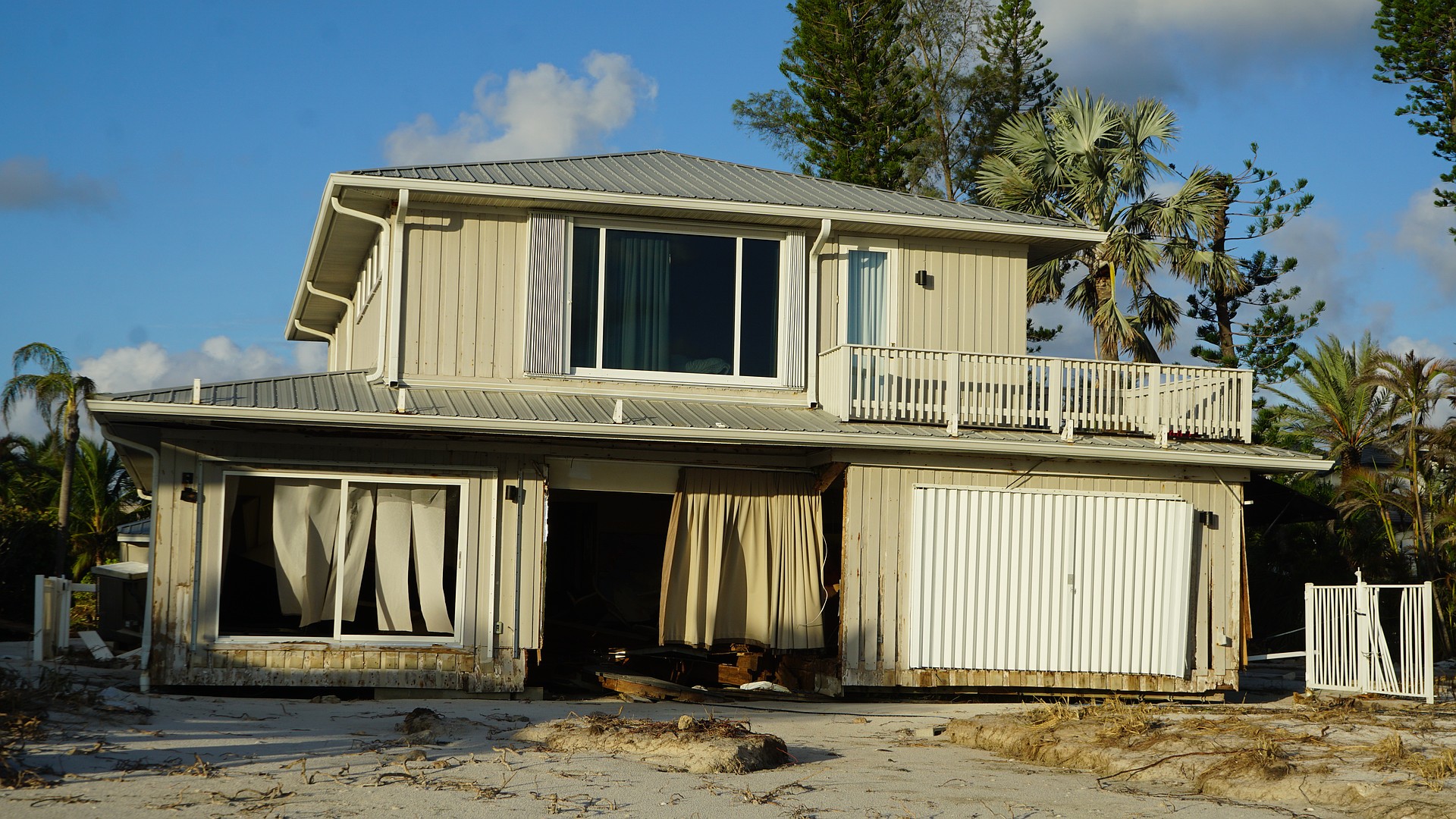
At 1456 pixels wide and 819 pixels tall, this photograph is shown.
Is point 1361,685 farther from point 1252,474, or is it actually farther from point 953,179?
point 953,179

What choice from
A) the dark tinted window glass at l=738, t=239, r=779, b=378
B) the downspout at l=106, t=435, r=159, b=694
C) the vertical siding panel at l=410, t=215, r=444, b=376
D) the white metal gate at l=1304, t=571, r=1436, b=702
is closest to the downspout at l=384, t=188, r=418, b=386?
the vertical siding panel at l=410, t=215, r=444, b=376

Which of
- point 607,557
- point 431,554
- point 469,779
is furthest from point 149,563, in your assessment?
point 607,557

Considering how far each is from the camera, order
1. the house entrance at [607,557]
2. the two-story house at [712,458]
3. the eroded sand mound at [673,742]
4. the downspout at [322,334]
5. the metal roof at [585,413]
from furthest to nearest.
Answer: the downspout at [322,334], the house entrance at [607,557], the two-story house at [712,458], the metal roof at [585,413], the eroded sand mound at [673,742]

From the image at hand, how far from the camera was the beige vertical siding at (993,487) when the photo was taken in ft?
42.3

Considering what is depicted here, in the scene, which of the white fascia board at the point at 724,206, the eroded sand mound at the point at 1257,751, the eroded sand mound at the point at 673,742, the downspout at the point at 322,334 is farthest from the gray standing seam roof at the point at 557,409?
the downspout at the point at 322,334

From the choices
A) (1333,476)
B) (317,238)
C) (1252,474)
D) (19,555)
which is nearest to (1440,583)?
(1252,474)

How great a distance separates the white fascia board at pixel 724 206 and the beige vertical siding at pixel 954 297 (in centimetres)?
38

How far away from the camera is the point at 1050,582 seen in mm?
13305

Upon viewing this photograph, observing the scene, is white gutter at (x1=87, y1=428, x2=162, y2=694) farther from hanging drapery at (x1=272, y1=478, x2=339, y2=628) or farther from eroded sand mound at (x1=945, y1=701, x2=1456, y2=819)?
eroded sand mound at (x1=945, y1=701, x2=1456, y2=819)

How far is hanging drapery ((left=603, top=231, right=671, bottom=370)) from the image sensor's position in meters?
13.7

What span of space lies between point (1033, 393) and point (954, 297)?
5.20 ft

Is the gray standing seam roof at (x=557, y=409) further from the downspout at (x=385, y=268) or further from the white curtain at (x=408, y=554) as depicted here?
the white curtain at (x=408, y=554)

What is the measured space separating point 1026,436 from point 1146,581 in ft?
6.29

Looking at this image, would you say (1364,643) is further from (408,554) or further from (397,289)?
(397,289)
